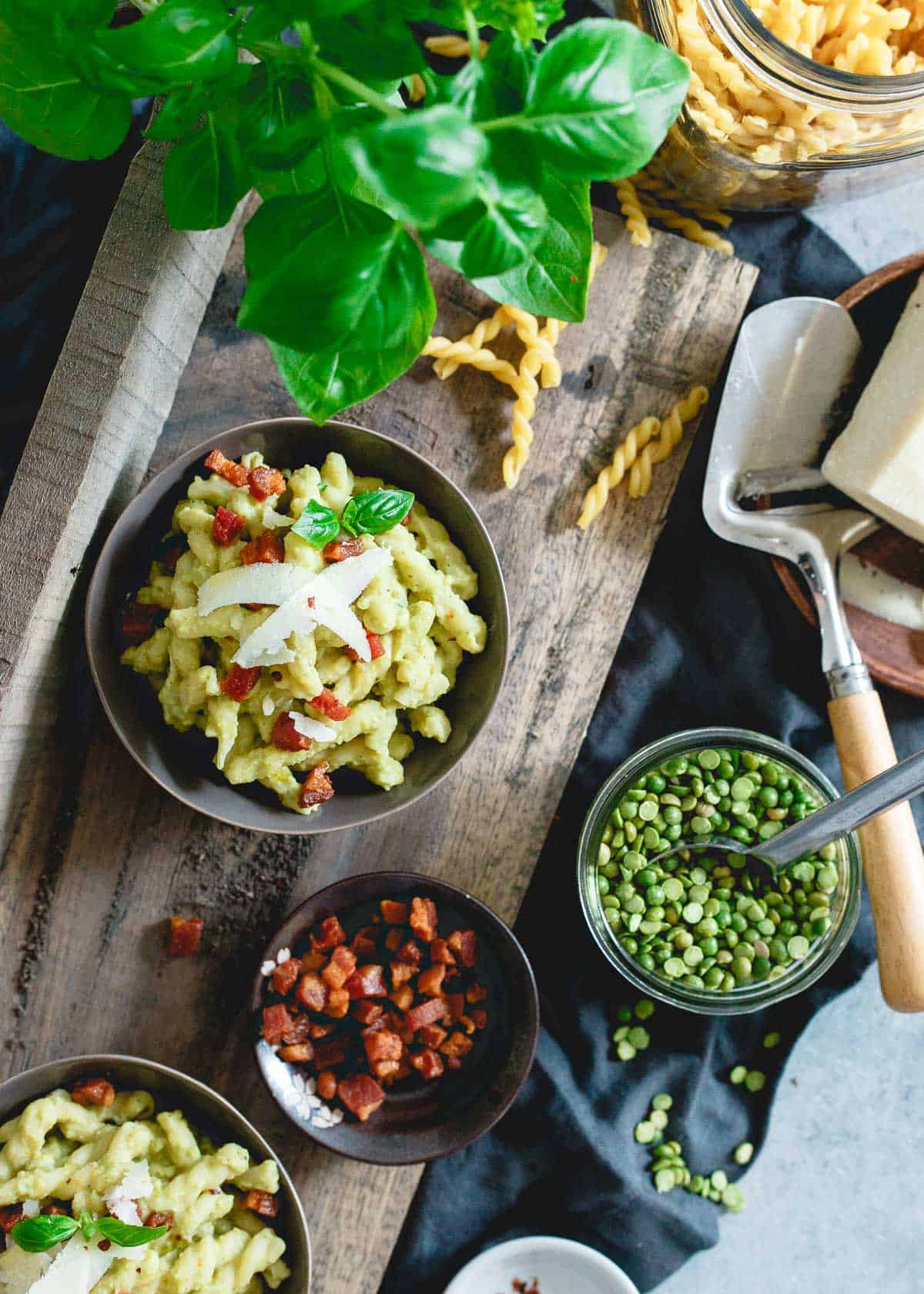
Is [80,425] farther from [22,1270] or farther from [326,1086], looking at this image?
[22,1270]

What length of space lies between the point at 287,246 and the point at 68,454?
906 mm

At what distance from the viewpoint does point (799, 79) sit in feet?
7.78

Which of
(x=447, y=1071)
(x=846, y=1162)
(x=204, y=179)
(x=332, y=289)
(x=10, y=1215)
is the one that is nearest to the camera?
(x=332, y=289)

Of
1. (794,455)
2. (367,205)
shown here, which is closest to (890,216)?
(794,455)

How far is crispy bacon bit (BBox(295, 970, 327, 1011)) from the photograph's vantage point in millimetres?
2641

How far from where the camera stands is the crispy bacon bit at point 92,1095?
256 centimetres

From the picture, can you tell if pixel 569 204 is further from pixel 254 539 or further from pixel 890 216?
pixel 890 216

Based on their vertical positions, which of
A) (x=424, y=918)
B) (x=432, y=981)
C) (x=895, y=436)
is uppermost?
(x=895, y=436)

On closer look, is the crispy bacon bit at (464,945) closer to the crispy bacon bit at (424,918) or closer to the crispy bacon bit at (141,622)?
the crispy bacon bit at (424,918)

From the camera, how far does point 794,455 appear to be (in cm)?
286

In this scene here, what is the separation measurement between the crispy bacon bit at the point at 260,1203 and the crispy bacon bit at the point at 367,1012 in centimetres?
41

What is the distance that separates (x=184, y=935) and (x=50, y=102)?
179 centimetres

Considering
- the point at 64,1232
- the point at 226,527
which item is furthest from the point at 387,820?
the point at 64,1232

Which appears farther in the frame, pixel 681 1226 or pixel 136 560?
pixel 681 1226
